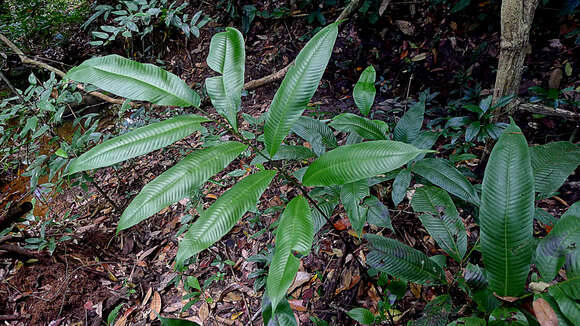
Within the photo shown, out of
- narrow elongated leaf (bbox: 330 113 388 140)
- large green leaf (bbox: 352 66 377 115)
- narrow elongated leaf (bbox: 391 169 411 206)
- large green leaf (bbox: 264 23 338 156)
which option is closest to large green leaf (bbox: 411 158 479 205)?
narrow elongated leaf (bbox: 391 169 411 206)

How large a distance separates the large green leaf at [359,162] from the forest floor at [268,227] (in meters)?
0.52

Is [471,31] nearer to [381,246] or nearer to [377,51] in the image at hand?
[377,51]

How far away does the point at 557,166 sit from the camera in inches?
36.4

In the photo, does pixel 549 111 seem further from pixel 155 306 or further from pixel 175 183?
pixel 155 306

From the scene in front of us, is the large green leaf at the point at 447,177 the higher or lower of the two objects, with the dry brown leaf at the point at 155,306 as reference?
higher

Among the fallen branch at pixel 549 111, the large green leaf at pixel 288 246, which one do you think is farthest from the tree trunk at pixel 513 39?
the large green leaf at pixel 288 246

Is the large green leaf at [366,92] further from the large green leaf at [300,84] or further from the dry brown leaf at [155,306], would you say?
the dry brown leaf at [155,306]

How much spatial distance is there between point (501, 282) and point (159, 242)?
1.95 meters

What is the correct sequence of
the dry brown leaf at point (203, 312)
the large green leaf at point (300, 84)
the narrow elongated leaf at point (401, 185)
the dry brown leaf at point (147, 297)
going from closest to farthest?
the large green leaf at point (300, 84) → the narrow elongated leaf at point (401, 185) → the dry brown leaf at point (203, 312) → the dry brown leaf at point (147, 297)

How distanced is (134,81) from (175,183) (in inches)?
11.8

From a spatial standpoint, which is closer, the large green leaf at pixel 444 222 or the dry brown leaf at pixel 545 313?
the dry brown leaf at pixel 545 313

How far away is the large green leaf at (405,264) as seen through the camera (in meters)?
0.91

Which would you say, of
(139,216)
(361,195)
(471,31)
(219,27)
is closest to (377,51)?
(471,31)

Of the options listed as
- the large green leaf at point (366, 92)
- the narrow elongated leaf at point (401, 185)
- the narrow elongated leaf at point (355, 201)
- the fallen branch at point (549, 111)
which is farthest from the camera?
the fallen branch at point (549, 111)
